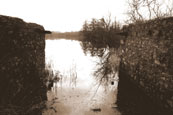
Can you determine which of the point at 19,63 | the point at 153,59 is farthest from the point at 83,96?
the point at 153,59

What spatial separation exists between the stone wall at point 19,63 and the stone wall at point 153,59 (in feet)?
9.37

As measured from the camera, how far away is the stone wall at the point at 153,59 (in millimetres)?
2607

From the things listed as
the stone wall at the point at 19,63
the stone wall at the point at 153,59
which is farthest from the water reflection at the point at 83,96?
the stone wall at the point at 153,59

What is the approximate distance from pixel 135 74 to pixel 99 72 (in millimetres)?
4151

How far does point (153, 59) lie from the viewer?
312 centimetres

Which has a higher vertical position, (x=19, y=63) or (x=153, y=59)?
(x=153, y=59)

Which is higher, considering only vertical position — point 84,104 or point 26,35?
point 26,35

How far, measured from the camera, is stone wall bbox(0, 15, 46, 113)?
2.73m

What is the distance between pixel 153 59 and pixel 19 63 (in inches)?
120

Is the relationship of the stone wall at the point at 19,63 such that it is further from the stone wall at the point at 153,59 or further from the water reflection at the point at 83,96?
the stone wall at the point at 153,59

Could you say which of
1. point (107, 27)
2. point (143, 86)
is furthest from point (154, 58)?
point (107, 27)

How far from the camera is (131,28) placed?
4492 millimetres

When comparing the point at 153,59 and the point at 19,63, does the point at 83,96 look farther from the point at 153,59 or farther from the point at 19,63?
the point at 153,59

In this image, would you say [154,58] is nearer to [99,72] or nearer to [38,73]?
[38,73]
